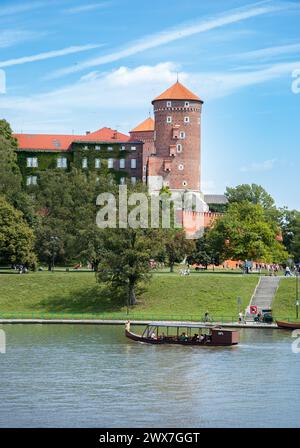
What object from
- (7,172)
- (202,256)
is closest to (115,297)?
(202,256)

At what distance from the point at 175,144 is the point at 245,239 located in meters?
30.6

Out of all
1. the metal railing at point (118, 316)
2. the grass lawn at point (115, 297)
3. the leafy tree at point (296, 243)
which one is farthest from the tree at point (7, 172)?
the leafy tree at point (296, 243)

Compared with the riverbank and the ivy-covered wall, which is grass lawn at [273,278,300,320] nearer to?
the riverbank

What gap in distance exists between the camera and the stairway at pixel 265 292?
251 feet

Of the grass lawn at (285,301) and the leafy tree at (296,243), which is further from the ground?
the leafy tree at (296,243)

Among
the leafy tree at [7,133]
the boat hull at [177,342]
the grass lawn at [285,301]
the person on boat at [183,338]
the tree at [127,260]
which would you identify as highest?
the leafy tree at [7,133]

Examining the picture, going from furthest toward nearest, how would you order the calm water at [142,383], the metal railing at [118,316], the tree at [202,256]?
1. the tree at [202,256]
2. the metal railing at [118,316]
3. the calm water at [142,383]

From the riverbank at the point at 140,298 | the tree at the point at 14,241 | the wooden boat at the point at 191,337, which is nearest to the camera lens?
the wooden boat at the point at 191,337

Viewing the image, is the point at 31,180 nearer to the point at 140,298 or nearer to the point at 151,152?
the point at 151,152

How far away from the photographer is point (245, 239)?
94250 mm

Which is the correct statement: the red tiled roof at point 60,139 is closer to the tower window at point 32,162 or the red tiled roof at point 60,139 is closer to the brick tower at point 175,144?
the tower window at point 32,162

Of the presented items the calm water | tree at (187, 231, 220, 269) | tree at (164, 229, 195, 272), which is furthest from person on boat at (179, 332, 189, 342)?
tree at (187, 231, 220, 269)

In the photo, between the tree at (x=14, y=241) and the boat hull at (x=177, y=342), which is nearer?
the boat hull at (x=177, y=342)
